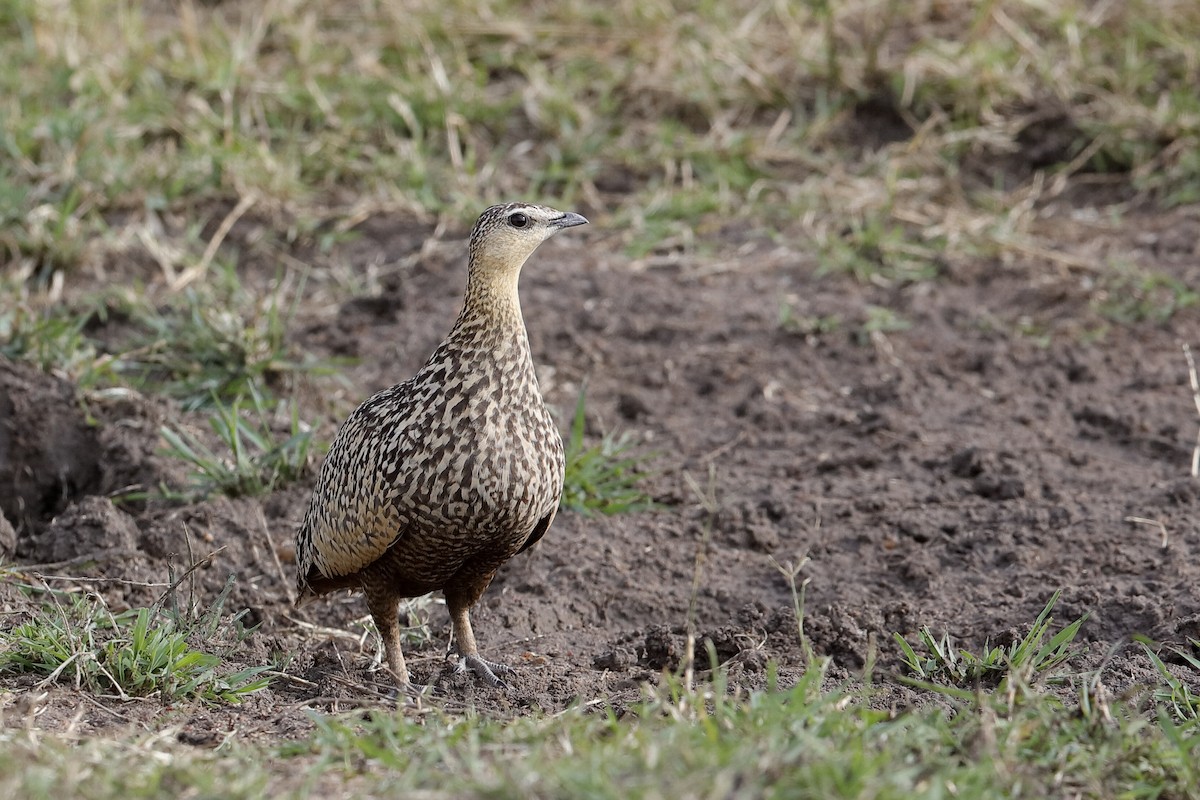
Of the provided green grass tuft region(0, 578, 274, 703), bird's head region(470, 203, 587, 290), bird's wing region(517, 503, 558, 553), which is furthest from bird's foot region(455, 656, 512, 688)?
bird's head region(470, 203, 587, 290)

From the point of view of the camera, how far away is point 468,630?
497cm

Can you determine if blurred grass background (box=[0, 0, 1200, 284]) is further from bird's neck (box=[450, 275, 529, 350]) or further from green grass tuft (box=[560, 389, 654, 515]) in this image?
bird's neck (box=[450, 275, 529, 350])

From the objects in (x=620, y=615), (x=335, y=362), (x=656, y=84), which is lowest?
(x=620, y=615)

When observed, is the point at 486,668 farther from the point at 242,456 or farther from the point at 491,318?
the point at 242,456

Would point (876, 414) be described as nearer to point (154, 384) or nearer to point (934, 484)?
point (934, 484)

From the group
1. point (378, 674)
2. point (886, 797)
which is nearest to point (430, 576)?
point (378, 674)

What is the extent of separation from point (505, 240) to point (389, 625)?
1.27 metres

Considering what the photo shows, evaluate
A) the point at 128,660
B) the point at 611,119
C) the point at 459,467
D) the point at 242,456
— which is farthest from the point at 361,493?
the point at 611,119

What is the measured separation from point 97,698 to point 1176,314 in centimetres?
508

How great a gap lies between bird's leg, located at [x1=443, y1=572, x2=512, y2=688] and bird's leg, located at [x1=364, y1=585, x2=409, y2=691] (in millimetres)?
194

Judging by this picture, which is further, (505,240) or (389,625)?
(389,625)

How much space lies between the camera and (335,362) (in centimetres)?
676

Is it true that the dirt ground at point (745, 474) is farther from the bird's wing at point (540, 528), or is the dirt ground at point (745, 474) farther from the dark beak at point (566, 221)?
the dark beak at point (566, 221)

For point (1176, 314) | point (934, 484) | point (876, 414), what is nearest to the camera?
point (934, 484)
